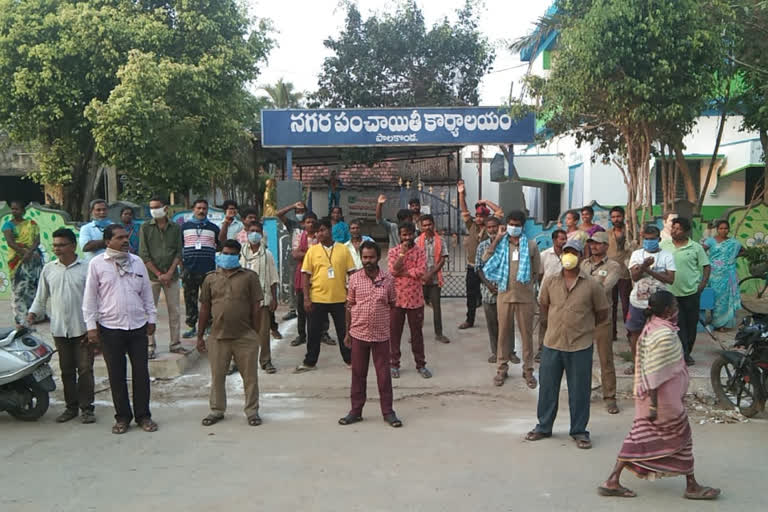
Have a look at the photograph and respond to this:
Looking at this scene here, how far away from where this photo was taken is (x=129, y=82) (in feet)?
46.5

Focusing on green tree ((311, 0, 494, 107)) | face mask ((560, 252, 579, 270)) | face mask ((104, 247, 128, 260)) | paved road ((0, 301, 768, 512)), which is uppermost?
green tree ((311, 0, 494, 107))

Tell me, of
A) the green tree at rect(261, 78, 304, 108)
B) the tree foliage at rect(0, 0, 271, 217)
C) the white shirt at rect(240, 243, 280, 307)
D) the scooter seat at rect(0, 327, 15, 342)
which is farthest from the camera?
the green tree at rect(261, 78, 304, 108)

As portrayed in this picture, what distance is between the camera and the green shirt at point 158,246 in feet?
27.0

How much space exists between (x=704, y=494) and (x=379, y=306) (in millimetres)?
2937

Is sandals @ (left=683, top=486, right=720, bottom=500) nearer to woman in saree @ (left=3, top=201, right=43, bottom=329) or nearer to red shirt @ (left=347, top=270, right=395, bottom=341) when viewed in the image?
red shirt @ (left=347, top=270, right=395, bottom=341)

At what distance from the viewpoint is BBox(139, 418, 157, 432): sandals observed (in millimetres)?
5918

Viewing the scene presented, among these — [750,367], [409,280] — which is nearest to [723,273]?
[750,367]

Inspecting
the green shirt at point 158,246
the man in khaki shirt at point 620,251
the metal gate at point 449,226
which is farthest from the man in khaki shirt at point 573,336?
the metal gate at point 449,226

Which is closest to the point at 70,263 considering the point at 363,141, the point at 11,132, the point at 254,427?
the point at 254,427

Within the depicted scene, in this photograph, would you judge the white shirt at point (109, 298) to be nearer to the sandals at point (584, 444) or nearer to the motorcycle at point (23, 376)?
the motorcycle at point (23, 376)

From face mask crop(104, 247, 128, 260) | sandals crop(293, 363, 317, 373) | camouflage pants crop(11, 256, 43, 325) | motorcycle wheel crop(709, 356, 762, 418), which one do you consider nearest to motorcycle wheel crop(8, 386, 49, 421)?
face mask crop(104, 247, 128, 260)

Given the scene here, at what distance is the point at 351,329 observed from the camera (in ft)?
20.2

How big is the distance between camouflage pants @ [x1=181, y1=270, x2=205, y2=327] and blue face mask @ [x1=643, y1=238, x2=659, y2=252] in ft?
17.5

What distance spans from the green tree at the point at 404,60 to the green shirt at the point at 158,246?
14249 mm
